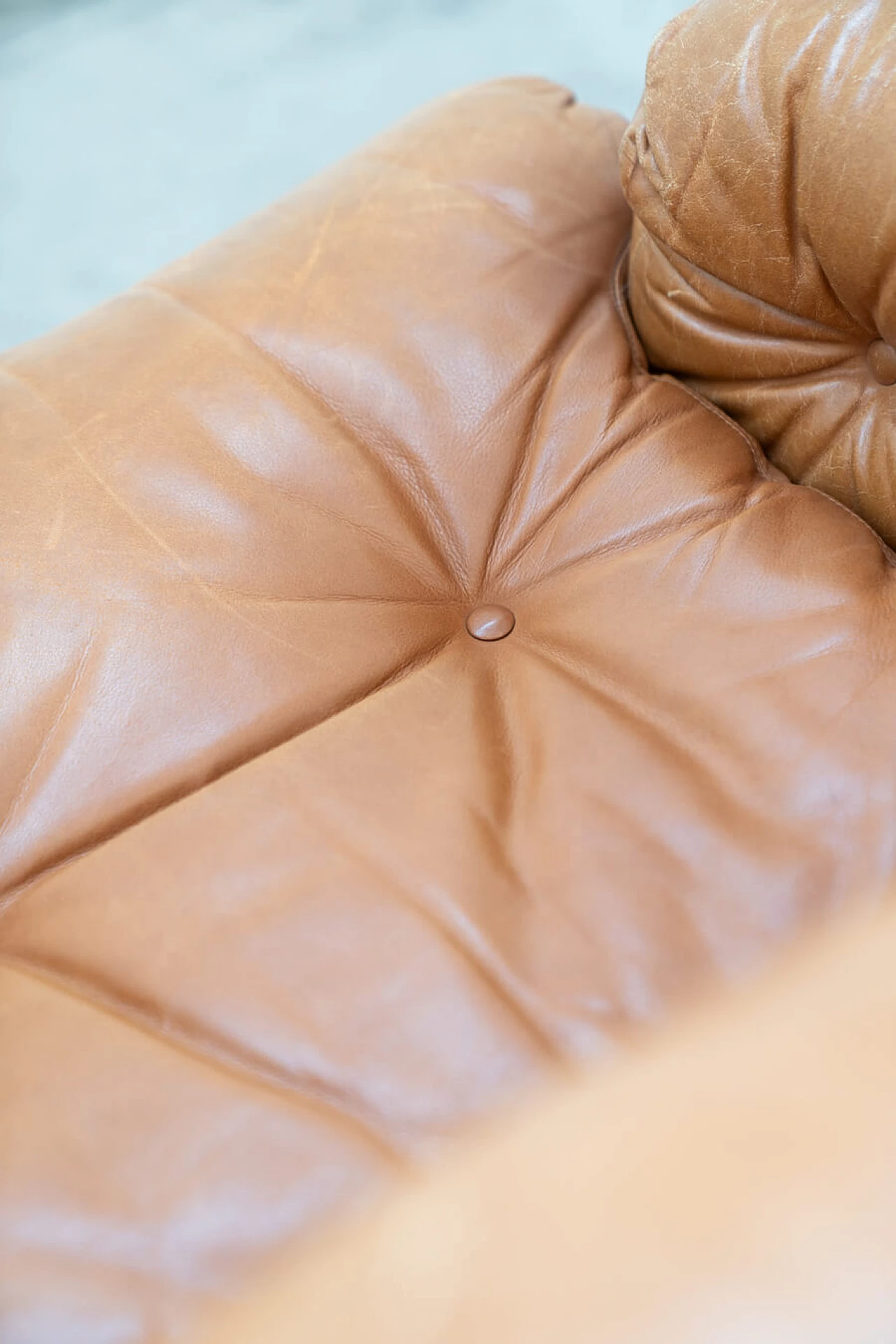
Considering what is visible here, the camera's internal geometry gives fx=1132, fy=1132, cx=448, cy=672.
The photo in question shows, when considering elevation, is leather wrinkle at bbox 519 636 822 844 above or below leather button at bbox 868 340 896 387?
below

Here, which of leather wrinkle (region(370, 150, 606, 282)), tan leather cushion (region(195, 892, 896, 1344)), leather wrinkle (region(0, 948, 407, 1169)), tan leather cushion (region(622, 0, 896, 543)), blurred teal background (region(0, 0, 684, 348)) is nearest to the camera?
tan leather cushion (region(195, 892, 896, 1344))

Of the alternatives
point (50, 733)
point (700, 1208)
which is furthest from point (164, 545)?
point (700, 1208)

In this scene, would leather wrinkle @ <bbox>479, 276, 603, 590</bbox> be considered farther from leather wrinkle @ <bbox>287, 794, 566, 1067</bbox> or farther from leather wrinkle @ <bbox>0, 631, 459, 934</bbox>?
leather wrinkle @ <bbox>287, 794, 566, 1067</bbox>

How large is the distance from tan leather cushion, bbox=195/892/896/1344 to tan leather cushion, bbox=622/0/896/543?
475 mm

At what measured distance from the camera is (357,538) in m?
0.75

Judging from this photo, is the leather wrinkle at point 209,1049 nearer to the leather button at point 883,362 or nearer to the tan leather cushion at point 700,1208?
the tan leather cushion at point 700,1208

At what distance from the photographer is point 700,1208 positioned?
0.27 metres

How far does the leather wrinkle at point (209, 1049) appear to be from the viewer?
1.69ft

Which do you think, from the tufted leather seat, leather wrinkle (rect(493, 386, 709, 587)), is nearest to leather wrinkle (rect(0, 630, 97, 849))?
the tufted leather seat

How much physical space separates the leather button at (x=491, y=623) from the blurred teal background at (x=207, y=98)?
0.88 m

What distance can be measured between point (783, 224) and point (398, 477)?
287 millimetres

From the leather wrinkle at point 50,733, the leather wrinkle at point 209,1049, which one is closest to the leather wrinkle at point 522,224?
the leather wrinkle at point 50,733

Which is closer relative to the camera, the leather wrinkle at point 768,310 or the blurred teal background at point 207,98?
the leather wrinkle at point 768,310

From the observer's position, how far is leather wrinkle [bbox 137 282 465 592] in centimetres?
77
